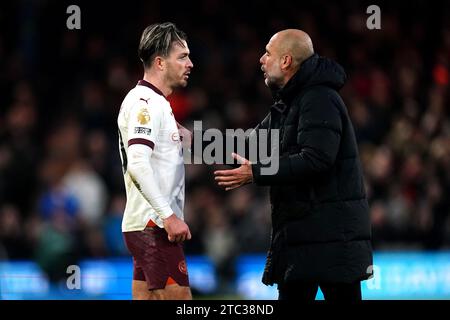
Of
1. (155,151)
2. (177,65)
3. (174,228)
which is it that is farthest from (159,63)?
(174,228)

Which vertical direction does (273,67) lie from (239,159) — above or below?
above

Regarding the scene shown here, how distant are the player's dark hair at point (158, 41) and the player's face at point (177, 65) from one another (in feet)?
0.09

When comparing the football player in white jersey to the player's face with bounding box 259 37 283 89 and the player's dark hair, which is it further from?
the player's face with bounding box 259 37 283 89

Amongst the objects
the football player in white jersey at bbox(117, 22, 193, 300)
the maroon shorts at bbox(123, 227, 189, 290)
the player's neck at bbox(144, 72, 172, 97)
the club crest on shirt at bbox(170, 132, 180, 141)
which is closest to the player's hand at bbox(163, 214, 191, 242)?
the football player in white jersey at bbox(117, 22, 193, 300)

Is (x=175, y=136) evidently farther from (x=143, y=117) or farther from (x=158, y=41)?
(x=158, y=41)

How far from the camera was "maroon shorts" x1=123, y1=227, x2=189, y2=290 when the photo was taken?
16.0 feet

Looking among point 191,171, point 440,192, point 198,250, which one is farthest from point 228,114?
point 440,192

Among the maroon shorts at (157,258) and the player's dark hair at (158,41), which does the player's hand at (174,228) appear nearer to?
the maroon shorts at (157,258)

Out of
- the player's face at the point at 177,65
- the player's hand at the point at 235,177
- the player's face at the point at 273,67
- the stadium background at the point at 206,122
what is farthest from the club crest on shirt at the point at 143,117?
the stadium background at the point at 206,122

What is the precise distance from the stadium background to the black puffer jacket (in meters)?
4.66

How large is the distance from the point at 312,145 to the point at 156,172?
838 millimetres

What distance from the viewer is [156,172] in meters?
4.92
